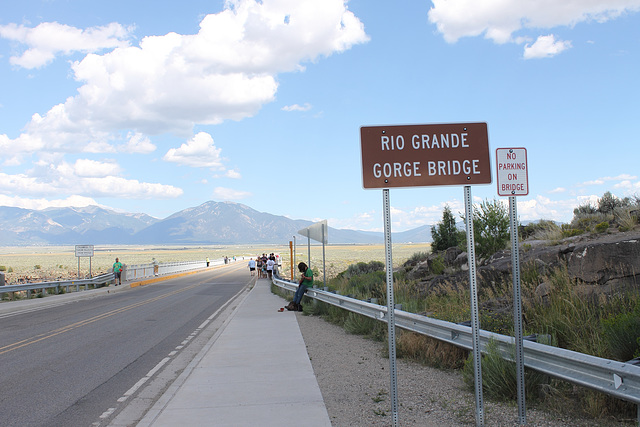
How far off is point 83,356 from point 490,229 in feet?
46.1

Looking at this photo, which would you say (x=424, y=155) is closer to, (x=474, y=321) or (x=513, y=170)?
(x=513, y=170)

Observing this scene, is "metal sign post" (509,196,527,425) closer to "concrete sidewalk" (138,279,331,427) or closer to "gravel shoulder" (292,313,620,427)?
"gravel shoulder" (292,313,620,427)

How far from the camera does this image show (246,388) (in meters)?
6.71

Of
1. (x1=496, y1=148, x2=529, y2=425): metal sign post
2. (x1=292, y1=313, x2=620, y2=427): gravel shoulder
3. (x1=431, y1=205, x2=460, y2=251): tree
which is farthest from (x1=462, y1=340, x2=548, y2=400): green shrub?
(x1=431, y1=205, x2=460, y2=251): tree

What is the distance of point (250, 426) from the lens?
5180 millimetres

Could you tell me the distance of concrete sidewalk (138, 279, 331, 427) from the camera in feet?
17.9

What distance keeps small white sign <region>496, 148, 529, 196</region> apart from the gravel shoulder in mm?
2260

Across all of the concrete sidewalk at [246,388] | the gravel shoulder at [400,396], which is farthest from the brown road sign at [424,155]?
the concrete sidewalk at [246,388]

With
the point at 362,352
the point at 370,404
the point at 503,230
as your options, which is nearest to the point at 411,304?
the point at 362,352

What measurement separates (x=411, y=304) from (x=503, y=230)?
9.83 meters

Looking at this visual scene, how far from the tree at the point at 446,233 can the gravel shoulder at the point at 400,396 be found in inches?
701

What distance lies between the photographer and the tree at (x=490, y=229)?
1753cm

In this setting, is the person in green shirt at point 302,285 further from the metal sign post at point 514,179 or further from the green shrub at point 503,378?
the metal sign post at point 514,179

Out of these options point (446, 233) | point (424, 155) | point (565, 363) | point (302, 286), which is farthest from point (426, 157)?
point (446, 233)
